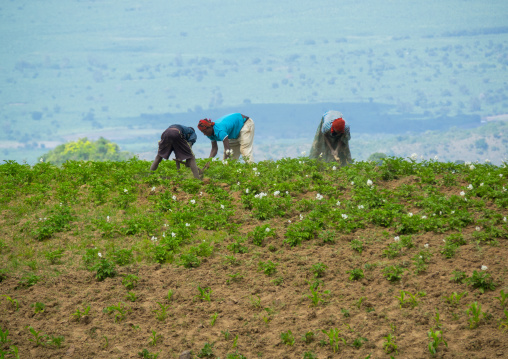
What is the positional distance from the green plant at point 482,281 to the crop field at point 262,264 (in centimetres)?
2

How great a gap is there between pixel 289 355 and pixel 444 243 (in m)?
3.07

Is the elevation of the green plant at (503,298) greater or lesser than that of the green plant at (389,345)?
greater

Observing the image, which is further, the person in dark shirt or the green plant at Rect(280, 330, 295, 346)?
the person in dark shirt

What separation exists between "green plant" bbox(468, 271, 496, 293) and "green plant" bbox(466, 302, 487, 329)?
1.26ft

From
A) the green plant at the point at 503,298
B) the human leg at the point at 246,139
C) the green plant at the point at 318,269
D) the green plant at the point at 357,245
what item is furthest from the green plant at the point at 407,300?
the human leg at the point at 246,139

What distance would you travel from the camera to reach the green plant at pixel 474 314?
231 inches

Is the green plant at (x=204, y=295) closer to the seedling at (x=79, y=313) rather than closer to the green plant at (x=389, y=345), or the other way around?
the seedling at (x=79, y=313)

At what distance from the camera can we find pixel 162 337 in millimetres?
6371

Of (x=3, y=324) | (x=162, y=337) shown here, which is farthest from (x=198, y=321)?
Answer: (x=3, y=324)

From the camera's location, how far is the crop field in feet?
20.1

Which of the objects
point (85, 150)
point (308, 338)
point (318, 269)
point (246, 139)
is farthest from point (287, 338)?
point (85, 150)

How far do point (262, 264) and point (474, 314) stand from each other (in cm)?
275

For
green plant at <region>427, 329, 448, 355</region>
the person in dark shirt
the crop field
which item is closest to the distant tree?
the person in dark shirt

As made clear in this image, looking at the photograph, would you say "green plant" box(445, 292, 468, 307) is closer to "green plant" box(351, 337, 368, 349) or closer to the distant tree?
"green plant" box(351, 337, 368, 349)
